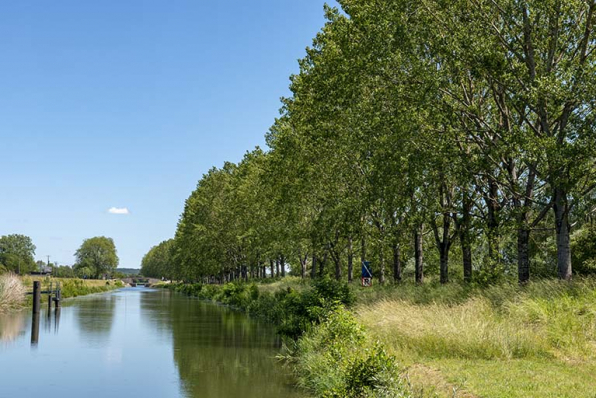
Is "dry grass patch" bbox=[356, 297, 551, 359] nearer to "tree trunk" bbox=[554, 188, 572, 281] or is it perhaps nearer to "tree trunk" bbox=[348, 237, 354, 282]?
"tree trunk" bbox=[554, 188, 572, 281]

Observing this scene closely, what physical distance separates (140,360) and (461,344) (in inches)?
504

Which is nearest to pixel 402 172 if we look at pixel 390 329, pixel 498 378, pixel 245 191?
pixel 390 329

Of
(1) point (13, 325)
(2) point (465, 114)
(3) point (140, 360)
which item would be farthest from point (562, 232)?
(1) point (13, 325)

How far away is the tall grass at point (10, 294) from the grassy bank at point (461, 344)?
81.7 ft

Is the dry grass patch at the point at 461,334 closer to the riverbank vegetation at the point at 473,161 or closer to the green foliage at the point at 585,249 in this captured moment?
the riverbank vegetation at the point at 473,161

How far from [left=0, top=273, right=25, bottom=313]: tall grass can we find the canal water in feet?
11.0

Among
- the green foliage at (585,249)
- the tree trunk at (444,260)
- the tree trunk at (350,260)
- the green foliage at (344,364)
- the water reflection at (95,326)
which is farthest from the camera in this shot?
the tree trunk at (350,260)

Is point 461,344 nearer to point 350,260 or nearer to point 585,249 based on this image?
point 585,249

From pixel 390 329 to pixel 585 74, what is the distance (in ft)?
35.0

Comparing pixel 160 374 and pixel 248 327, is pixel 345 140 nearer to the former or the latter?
pixel 248 327

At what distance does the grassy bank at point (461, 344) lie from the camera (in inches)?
439

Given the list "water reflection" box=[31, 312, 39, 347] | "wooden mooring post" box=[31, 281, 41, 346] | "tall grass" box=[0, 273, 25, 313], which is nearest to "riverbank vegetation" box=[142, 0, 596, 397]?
"water reflection" box=[31, 312, 39, 347]

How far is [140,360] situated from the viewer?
21.9 m

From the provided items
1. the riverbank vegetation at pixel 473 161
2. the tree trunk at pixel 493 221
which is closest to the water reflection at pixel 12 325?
the riverbank vegetation at pixel 473 161
